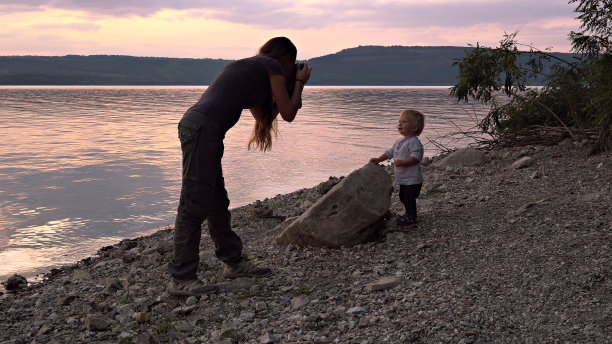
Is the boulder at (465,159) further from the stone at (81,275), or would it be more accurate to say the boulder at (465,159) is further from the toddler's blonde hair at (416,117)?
the stone at (81,275)

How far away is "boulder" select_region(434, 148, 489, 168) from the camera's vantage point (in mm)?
11008

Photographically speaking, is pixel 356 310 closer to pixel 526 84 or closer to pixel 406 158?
pixel 406 158

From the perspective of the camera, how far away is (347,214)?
6367mm

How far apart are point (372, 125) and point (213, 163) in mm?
23850

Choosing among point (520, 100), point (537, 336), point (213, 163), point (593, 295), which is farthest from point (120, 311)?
point (520, 100)

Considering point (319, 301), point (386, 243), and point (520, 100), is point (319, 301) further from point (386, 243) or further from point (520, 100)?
point (520, 100)

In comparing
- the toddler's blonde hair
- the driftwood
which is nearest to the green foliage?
the driftwood

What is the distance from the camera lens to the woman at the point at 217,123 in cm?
494

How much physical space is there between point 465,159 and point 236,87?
23.9 ft

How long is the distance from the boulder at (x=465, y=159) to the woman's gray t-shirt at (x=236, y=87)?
22.8 feet

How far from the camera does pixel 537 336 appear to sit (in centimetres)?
380

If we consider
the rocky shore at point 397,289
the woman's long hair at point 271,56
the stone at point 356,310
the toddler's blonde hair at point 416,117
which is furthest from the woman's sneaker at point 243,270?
the toddler's blonde hair at point 416,117

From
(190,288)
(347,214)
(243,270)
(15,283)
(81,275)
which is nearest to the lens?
(190,288)

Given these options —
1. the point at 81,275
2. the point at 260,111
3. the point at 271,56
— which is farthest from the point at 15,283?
the point at 271,56
